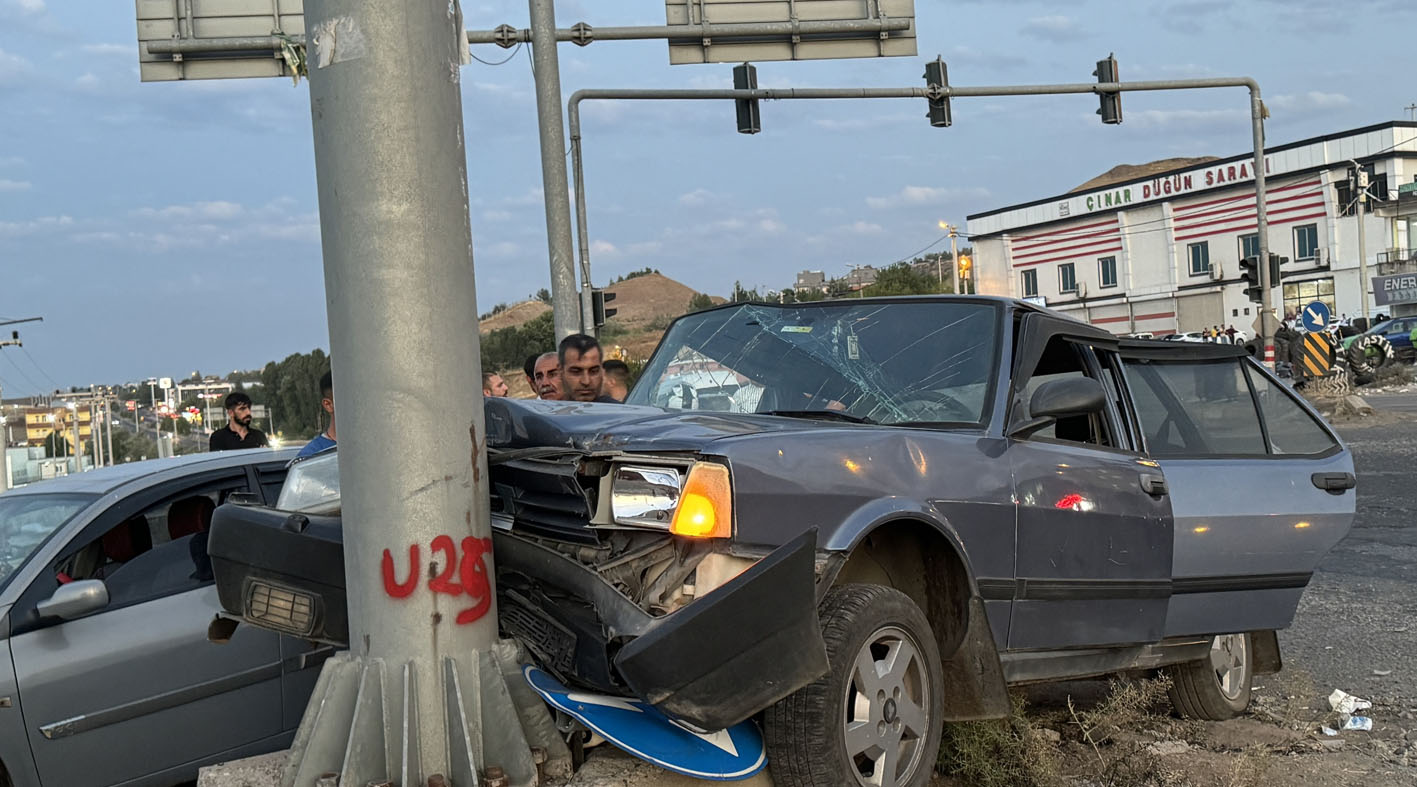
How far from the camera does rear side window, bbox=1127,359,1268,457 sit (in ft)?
18.5

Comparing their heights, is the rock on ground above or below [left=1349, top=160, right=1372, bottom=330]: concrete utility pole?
below

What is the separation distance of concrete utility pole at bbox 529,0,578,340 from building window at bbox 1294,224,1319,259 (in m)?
50.2

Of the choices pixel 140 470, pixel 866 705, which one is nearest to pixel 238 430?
pixel 140 470

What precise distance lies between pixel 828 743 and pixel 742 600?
1.95 ft

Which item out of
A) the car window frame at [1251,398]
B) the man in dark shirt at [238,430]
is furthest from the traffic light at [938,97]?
the car window frame at [1251,398]

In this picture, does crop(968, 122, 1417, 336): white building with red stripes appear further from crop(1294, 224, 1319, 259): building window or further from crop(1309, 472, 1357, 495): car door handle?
crop(1309, 472, 1357, 495): car door handle

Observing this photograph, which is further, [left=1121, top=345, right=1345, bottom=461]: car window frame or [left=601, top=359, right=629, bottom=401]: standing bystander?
[left=601, top=359, right=629, bottom=401]: standing bystander

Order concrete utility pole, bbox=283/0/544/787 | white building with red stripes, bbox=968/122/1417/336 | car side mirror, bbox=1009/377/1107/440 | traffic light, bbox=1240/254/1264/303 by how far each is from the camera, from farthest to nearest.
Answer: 1. white building with red stripes, bbox=968/122/1417/336
2. traffic light, bbox=1240/254/1264/303
3. car side mirror, bbox=1009/377/1107/440
4. concrete utility pole, bbox=283/0/544/787

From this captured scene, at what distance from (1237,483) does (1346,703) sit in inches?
44.9

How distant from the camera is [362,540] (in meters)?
3.74

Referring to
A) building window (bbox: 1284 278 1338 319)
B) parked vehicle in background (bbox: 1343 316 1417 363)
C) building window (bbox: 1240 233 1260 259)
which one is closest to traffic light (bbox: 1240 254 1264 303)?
parked vehicle in background (bbox: 1343 316 1417 363)

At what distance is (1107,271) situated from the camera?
66125 mm

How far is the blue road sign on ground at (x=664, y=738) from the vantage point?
340 centimetres

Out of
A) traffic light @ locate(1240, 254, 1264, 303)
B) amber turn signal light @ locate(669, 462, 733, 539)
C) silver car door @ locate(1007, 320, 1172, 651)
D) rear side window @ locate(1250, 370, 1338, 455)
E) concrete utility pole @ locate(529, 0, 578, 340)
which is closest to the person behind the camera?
amber turn signal light @ locate(669, 462, 733, 539)
